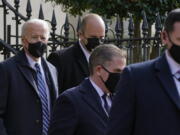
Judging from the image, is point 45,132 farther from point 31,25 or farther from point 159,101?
point 159,101

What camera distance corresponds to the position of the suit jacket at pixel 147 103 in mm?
3982

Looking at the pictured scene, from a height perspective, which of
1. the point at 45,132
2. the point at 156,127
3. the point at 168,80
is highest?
the point at 168,80

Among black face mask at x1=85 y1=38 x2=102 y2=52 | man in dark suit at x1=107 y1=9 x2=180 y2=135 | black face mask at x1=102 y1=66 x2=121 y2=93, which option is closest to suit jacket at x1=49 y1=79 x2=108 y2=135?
black face mask at x1=102 y1=66 x2=121 y2=93

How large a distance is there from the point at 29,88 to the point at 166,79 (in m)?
2.05

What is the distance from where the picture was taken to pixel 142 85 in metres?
4.06

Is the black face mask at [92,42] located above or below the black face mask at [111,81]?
above

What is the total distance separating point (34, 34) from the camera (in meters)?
6.06

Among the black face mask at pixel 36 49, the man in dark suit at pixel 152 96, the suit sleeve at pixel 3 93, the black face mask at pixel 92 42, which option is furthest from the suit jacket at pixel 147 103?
the black face mask at pixel 92 42

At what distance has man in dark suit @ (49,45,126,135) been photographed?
4770 millimetres

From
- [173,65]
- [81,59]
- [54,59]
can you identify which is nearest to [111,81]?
[173,65]

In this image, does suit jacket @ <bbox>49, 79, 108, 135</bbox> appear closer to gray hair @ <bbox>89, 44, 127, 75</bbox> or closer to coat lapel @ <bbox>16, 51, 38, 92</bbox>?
gray hair @ <bbox>89, 44, 127, 75</bbox>

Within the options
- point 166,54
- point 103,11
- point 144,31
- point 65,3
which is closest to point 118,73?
point 166,54

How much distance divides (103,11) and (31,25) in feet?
15.3

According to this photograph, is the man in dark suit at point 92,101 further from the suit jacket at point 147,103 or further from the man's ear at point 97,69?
the suit jacket at point 147,103
